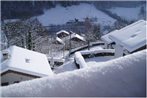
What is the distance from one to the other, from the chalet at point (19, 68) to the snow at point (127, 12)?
2533 cm

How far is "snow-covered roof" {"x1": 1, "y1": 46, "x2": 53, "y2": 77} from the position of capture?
7.44 meters

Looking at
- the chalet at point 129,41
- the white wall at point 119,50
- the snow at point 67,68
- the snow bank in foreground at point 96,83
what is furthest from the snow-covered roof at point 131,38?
the snow bank in foreground at point 96,83

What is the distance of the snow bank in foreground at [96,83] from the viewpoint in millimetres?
1032

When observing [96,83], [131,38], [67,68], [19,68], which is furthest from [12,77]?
[96,83]

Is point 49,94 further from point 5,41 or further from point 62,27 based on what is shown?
point 62,27

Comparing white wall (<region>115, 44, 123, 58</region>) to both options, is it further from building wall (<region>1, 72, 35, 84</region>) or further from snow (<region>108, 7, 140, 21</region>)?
snow (<region>108, 7, 140, 21</region>)

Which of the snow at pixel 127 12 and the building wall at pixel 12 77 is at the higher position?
the building wall at pixel 12 77

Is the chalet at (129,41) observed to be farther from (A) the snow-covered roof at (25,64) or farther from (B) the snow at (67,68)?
(A) the snow-covered roof at (25,64)

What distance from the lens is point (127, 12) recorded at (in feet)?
116

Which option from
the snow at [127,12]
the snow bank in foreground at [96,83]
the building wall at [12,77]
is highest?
the snow bank in foreground at [96,83]

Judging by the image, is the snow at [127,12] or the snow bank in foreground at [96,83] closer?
the snow bank in foreground at [96,83]

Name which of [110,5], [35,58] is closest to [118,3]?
[110,5]

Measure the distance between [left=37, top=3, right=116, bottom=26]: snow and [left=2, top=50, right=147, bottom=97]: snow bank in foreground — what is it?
2855 centimetres

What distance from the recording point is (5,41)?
716 inches
